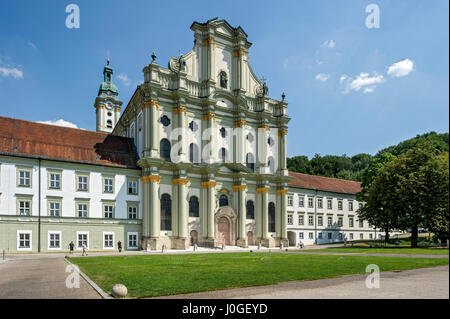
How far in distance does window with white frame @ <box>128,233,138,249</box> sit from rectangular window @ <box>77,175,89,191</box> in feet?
26.6

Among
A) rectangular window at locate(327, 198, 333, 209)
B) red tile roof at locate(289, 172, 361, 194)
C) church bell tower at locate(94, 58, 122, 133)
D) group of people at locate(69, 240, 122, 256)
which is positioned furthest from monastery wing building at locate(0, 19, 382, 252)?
church bell tower at locate(94, 58, 122, 133)

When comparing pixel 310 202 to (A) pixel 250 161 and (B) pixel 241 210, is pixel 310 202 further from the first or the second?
(B) pixel 241 210

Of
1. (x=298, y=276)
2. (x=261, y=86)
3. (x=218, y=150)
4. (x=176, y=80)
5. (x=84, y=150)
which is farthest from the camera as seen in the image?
(x=261, y=86)

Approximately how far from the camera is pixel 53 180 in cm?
4191

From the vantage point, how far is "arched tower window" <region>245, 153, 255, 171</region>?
57.4 m

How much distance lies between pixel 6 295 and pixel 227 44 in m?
51.6

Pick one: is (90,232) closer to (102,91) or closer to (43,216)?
(43,216)

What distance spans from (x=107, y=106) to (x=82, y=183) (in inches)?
2220

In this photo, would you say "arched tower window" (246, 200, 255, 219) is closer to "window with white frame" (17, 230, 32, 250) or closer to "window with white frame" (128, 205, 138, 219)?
"window with white frame" (128, 205, 138, 219)

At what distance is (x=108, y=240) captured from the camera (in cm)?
4422

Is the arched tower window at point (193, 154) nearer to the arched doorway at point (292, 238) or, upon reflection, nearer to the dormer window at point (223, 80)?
the dormer window at point (223, 80)

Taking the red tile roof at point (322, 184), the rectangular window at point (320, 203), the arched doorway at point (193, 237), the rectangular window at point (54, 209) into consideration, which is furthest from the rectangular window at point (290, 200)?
the rectangular window at point (54, 209)

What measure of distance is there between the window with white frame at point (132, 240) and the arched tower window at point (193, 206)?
811 centimetres
